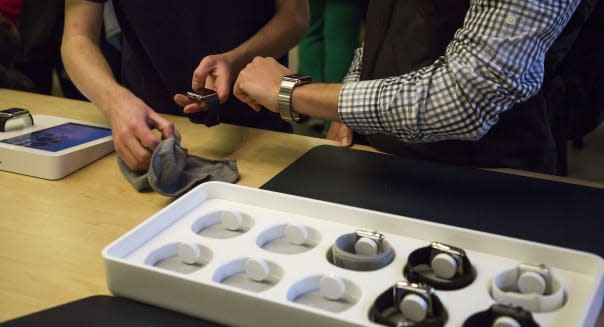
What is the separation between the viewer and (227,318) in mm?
710

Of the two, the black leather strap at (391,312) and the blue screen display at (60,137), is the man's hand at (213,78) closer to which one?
the blue screen display at (60,137)

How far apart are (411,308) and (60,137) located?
2.51ft

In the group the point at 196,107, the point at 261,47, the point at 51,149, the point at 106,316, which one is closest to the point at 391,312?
the point at 106,316

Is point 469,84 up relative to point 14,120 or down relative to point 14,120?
up

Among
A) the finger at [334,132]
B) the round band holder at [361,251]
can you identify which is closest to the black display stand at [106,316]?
the round band holder at [361,251]

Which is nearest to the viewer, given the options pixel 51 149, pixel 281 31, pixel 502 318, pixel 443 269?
pixel 502 318

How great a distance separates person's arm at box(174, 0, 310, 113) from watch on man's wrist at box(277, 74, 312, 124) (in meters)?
0.14

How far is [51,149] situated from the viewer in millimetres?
1121

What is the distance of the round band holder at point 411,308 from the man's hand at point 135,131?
0.52m

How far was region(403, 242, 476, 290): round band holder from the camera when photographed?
722 mm

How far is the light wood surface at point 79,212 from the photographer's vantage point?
2.63 ft

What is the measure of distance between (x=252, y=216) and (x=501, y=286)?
33 cm

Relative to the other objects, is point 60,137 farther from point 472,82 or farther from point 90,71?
point 472,82

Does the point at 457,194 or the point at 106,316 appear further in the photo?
the point at 457,194
